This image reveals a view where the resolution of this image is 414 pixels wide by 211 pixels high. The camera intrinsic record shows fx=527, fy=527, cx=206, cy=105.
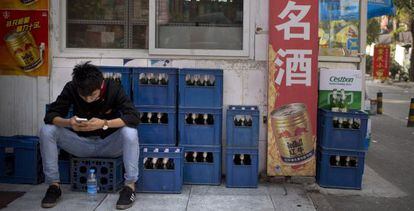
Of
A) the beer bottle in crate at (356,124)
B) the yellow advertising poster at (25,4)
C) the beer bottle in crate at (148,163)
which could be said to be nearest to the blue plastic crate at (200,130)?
the beer bottle in crate at (148,163)

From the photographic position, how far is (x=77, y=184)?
564cm

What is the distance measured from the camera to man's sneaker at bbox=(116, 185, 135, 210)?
5.14 m

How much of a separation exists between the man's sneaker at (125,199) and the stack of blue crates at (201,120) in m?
0.91

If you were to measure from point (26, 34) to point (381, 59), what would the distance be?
71.4 feet

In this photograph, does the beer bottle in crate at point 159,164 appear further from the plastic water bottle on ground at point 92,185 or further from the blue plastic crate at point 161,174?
the plastic water bottle on ground at point 92,185

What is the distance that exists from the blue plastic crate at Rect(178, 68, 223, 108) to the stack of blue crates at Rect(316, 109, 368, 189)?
4.15 ft

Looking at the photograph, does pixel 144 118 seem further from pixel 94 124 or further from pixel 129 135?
pixel 94 124

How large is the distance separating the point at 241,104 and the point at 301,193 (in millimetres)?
1255

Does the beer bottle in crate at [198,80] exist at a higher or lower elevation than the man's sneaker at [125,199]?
higher

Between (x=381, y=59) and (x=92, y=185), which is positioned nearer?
(x=92, y=185)

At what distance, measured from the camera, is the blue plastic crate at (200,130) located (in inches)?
233

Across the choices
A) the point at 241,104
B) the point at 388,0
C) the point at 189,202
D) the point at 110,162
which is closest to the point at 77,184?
the point at 110,162

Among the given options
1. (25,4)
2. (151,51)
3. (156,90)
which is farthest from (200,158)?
(25,4)

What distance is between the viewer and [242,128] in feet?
19.2
